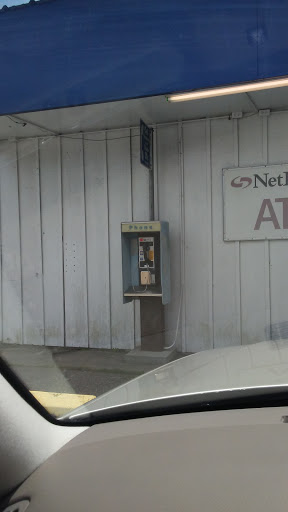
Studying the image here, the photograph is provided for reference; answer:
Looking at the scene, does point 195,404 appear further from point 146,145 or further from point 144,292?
point 146,145

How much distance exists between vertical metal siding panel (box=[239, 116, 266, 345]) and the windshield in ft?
0.05

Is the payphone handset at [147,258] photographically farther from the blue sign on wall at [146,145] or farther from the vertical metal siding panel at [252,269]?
the vertical metal siding panel at [252,269]

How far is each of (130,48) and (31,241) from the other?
367cm

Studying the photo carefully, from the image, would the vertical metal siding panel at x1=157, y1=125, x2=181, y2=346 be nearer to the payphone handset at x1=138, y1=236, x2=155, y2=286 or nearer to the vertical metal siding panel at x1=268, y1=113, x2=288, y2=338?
the payphone handset at x1=138, y1=236, x2=155, y2=286

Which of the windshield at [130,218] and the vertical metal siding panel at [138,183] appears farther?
the vertical metal siding panel at [138,183]

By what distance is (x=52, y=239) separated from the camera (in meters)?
7.16

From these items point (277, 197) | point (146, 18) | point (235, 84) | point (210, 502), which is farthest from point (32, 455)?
point (277, 197)

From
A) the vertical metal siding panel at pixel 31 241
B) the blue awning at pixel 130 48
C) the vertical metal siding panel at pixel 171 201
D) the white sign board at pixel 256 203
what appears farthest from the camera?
the vertical metal siding panel at pixel 31 241

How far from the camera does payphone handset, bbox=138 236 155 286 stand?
20.5 ft

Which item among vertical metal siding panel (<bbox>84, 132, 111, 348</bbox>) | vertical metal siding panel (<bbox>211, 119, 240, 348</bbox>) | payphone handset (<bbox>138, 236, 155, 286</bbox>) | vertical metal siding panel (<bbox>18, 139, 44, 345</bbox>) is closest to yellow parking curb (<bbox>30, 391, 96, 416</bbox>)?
payphone handset (<bbox>138, 236, 155, 286</bbox>)

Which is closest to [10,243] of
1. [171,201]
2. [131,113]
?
[171,201]

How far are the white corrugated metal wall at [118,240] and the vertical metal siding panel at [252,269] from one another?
0.04ft

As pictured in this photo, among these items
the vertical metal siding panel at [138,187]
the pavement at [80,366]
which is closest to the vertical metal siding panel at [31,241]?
the pavement at [80,366]

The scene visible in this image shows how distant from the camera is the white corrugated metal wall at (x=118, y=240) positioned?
622 centimetres
